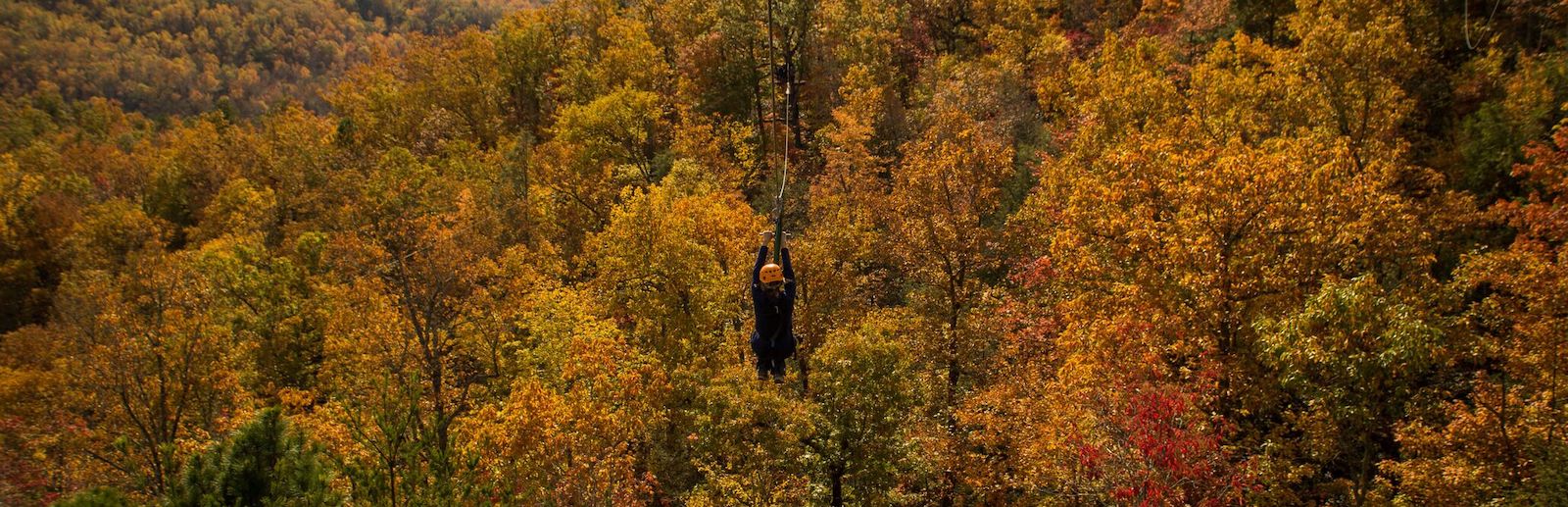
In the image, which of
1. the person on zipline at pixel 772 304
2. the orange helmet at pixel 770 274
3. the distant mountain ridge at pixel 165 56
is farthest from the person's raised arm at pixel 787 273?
the distant mountain ridge at pixel 165 56

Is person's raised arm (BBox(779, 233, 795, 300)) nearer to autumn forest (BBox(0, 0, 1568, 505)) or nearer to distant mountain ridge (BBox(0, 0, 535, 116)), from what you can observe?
autumn forest (BBox(0, 0, 1568, 505))

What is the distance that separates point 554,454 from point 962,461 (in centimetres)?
1045

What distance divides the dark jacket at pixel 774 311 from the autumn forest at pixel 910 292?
1262mm

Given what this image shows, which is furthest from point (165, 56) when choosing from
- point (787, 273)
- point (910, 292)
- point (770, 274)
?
point (770, 274)

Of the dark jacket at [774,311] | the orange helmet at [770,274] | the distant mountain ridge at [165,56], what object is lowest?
the dark jacket at [774,311]

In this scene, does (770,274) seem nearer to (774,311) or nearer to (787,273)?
(787,273)

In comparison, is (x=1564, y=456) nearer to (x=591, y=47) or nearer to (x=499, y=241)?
(x=499, y=241)

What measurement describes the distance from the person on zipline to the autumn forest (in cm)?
114

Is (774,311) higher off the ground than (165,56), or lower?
lower

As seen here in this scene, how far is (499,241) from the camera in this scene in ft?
130

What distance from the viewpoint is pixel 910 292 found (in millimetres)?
26516

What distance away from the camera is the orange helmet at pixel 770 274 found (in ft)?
47.4

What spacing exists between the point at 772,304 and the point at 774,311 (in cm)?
18

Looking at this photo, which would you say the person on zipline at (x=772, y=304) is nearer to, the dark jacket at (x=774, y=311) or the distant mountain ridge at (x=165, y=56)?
the dark jacket at (x=774, y=311)
